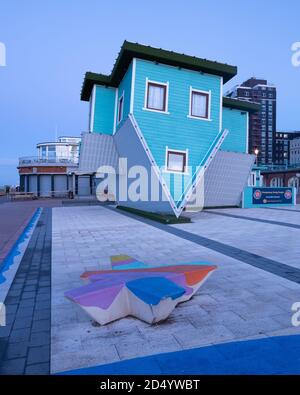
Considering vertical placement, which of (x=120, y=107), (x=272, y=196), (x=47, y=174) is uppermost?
(x=120, y=107)

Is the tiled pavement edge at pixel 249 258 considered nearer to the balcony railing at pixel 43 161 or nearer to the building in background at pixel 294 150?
the balcony railing at pixel 43 161

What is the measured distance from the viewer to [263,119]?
119 metres

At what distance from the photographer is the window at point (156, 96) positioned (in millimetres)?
14422

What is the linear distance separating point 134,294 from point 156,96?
12469 millimetres

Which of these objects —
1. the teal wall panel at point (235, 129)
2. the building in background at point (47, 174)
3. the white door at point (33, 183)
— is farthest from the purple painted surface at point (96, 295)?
the white door at point (33, 183)

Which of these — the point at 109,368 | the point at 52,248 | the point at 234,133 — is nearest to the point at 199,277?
the point at 109,368

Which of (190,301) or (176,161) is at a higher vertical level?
(176,161)

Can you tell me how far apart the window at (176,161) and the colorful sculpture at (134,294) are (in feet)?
33.7

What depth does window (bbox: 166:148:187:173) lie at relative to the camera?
47.9 feet

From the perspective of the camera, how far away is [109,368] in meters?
2.96

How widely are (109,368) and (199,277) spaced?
2.17m

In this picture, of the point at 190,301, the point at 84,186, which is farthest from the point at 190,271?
the point at 84,186

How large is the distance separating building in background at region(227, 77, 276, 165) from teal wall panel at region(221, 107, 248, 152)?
99.2 metres

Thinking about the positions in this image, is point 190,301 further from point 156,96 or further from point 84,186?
point 84,186
